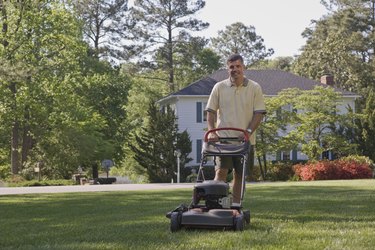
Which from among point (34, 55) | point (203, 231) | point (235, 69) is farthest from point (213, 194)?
point (34, 55)

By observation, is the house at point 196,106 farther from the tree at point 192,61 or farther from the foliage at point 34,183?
the tree at point 192,61

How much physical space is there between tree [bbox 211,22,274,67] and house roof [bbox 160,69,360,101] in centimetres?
2725

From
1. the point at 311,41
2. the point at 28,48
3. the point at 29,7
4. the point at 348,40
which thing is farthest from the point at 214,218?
the point at 311,41

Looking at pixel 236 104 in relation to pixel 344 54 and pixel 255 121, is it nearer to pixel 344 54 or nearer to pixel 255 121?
pixel 255 121

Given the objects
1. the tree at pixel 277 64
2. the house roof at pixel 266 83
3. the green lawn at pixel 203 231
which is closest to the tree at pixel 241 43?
the tree at pixel 277 64

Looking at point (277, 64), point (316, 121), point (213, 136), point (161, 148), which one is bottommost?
point (213, 136)

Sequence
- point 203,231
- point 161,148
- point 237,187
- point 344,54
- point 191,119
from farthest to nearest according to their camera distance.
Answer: point 344,54
point 191,119
point 161,148
point 237,187
point 203,231

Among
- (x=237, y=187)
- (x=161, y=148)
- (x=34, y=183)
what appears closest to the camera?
(x=237, y=187)

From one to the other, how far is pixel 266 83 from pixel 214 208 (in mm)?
36736

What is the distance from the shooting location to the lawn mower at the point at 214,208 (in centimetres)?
593

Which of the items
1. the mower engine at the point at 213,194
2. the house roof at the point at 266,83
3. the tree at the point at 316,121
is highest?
the house roof at the point at 266,83

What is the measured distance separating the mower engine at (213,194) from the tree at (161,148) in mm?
29070

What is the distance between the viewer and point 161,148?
3556cm

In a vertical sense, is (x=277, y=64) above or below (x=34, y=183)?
above
